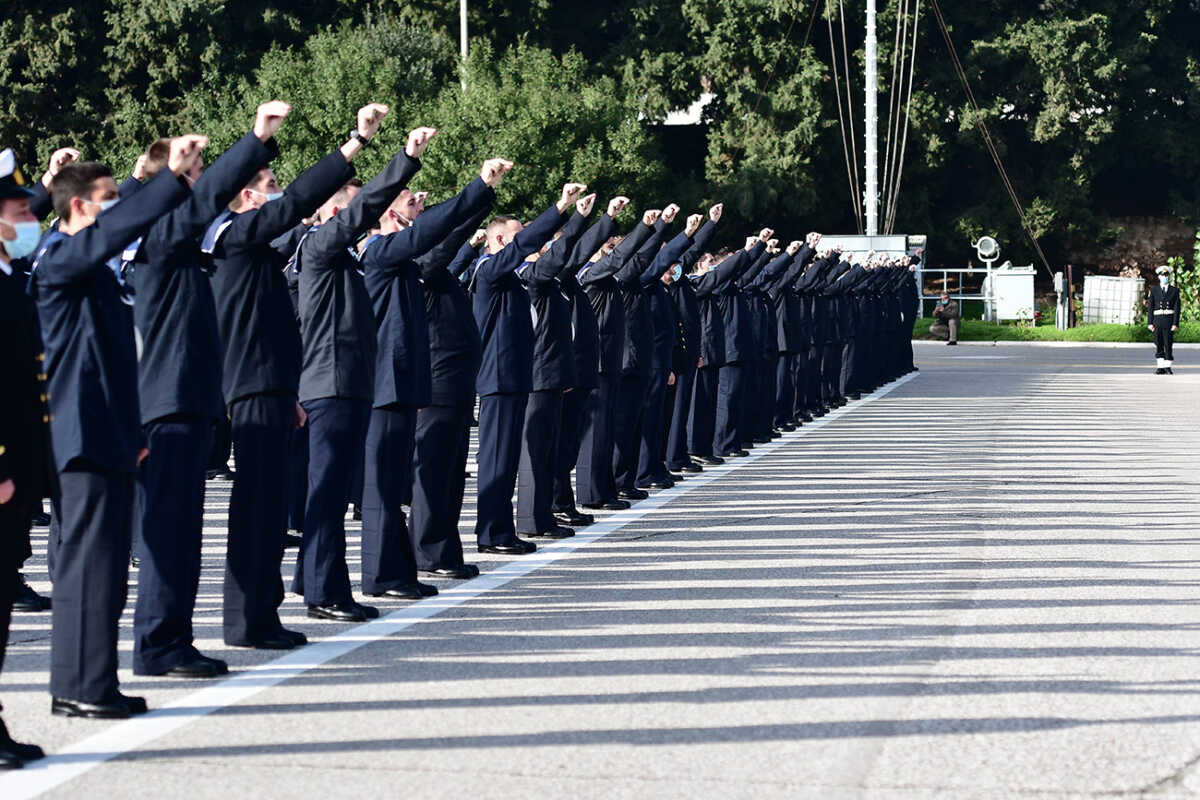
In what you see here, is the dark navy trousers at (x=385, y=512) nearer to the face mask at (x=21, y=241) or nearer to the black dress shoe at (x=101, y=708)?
the black dress shoe at (x=101, y=708)

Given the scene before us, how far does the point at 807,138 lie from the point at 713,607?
52355mm

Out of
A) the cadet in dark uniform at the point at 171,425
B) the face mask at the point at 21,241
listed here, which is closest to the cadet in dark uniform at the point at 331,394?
the cadet in dark uniform at the point at 171,425

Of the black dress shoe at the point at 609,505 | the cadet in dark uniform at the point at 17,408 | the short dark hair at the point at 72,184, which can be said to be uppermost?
the short dark hair at the point at 72,184

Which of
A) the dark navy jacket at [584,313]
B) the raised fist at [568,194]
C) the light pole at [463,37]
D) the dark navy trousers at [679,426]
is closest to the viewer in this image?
the raised fist at [568,194]

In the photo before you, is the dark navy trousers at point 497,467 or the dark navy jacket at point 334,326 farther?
the dark navy trousers at point 497,467

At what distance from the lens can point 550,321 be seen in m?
13.0

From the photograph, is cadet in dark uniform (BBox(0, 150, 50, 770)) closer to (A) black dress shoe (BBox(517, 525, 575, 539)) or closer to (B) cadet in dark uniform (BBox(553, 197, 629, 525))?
(A) black dress shoe (BBox(517, 525, 575, 539))

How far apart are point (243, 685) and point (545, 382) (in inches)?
213

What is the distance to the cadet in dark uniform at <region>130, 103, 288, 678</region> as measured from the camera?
775cm

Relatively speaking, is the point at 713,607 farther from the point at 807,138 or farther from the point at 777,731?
the point at 807,138

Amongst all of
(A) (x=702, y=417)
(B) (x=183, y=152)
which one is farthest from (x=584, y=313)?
(B) (x=183, y=152)

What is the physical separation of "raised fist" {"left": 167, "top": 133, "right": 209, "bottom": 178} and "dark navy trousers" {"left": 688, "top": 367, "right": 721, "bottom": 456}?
11.4 m

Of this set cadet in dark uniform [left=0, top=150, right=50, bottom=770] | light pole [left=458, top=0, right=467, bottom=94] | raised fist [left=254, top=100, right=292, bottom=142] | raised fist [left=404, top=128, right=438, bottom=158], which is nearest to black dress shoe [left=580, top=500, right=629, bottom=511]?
raised fist [left=404, top=128, right=438, bottom=158]

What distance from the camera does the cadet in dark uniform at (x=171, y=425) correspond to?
775cm
